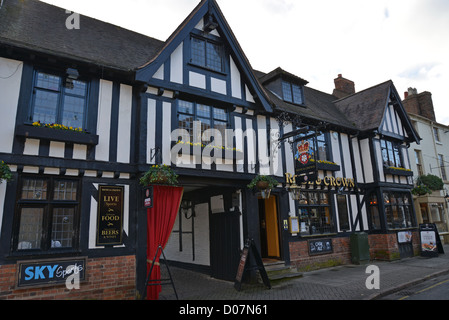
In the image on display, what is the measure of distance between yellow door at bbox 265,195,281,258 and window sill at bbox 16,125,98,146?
7231 mm

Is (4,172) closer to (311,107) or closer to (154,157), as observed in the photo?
(154,157)

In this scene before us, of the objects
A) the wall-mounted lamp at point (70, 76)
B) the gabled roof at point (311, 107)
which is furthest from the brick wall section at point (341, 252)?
the wall-mounted lamp at point (70, 76)

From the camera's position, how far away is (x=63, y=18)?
10.5m

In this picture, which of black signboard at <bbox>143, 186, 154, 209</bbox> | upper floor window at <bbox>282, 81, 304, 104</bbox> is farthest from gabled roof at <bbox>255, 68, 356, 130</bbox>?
black signboard at <bbox>143, 186, 154, 209</bbox>

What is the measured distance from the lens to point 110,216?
8.11m

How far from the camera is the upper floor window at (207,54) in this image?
1052cm

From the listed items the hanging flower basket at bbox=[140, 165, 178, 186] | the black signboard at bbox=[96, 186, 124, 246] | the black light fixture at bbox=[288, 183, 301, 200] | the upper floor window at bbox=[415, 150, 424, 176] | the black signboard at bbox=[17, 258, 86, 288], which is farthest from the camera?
the upper floor window at bbox=[415, 150, 424, 176]

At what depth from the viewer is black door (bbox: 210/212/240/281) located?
10.6 meters

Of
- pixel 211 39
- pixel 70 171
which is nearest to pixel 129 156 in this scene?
pixel 70 171

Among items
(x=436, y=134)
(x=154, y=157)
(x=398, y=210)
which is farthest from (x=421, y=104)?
(x=154, y=157)

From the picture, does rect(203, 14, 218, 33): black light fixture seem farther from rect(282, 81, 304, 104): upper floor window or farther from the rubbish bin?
the rubbish bin

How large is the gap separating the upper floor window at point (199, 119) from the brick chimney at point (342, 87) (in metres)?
13.3

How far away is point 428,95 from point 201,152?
21543 mm
